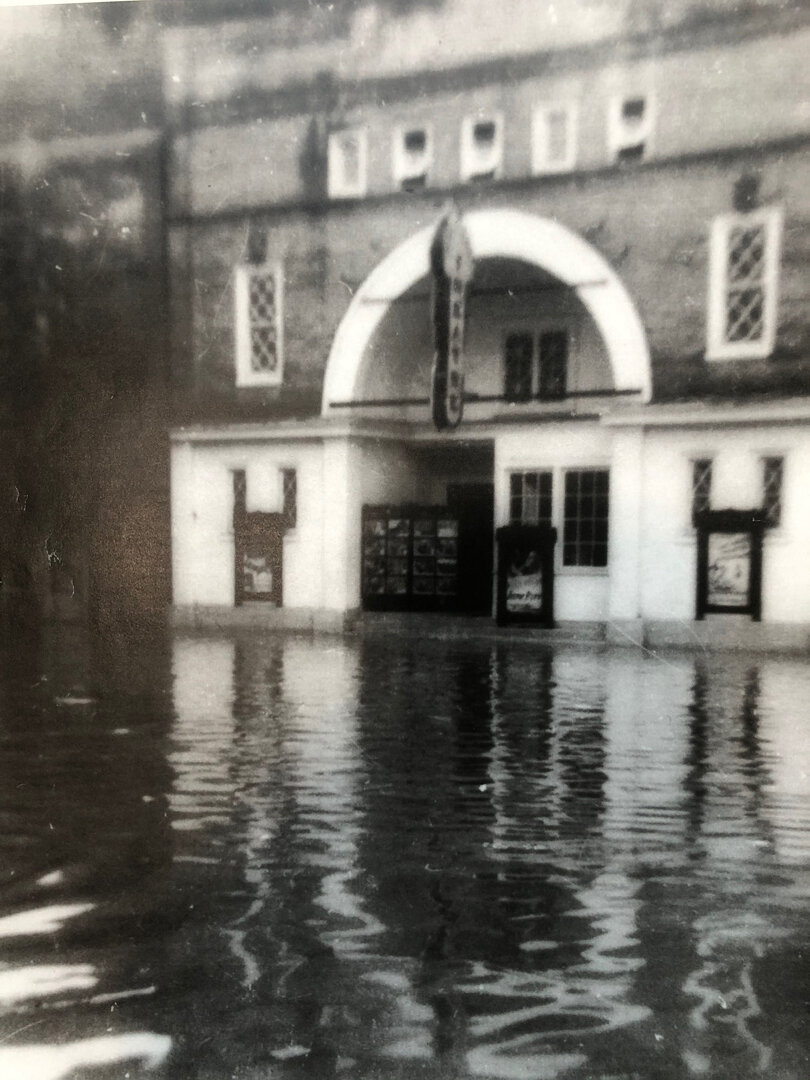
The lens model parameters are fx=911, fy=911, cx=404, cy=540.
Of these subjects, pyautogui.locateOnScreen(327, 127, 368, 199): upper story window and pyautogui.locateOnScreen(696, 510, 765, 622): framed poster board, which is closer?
pyautogui.locateOnScreen(696, 510, 765, 622): framed poster board

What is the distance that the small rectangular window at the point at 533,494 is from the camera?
3518mm

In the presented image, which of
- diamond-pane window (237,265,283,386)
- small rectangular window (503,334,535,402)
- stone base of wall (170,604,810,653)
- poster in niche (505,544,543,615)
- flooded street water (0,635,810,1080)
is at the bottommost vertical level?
flooded street water (0,635,810,1080)

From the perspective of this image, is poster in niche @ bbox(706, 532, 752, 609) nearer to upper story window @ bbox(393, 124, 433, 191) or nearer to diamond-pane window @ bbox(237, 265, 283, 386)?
upper story window @ bbox(393, 124, 433, 191)

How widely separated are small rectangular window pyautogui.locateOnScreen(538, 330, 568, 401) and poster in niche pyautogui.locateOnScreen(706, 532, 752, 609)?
31.6 inches

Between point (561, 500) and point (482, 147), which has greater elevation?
point (482, 147)

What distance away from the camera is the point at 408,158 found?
3.40 meters

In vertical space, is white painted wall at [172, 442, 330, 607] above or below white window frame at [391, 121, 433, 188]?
below

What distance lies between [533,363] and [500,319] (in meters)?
0.23

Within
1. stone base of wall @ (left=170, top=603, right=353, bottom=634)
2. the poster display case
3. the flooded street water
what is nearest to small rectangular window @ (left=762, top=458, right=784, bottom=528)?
the flooded street water

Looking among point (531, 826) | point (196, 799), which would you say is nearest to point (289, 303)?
point (196, 799)

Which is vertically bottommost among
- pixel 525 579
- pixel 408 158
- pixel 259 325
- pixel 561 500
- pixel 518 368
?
pixel 525 579

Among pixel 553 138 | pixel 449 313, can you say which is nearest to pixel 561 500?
pixel 449 313

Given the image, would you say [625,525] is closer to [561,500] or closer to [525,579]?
[561,500]

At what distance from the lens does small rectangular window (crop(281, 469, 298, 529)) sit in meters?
3.84
